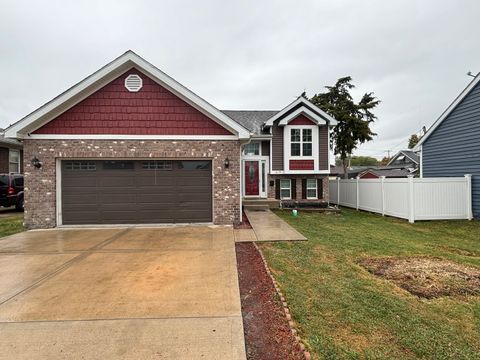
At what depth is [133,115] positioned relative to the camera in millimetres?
9078

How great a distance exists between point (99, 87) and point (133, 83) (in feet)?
3.73

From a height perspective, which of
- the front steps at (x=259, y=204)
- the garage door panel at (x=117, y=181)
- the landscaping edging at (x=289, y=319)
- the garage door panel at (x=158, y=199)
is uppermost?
the garage door panel at (x=117, y=181)

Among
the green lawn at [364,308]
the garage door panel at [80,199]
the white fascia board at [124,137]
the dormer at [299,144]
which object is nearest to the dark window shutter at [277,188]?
the dormer at [299,144]

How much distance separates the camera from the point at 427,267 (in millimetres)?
5016

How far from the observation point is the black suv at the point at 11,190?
44.4 ft

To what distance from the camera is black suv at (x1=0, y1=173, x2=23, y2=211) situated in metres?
13.5

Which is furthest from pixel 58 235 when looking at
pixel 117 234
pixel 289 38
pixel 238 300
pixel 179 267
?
pixel 289 38

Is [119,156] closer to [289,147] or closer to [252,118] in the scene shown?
[289,147]

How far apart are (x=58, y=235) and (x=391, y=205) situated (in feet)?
42.0

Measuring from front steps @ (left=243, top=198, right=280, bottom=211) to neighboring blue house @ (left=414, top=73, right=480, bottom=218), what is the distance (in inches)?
316

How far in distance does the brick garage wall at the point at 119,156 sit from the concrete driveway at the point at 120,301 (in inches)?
100

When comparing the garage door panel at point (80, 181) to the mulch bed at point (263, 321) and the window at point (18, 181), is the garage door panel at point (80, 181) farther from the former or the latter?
the window at point (18, 181)

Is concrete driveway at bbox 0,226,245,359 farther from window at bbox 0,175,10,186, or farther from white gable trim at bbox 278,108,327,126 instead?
white gable trim at bbox 278,108,327,126

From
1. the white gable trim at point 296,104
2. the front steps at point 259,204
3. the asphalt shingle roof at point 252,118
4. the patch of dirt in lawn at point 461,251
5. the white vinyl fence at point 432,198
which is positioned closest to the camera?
the patch of dirt in lawn at point 461,251
